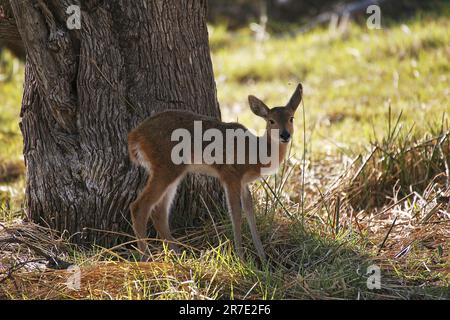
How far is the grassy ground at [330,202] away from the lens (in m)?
4.96

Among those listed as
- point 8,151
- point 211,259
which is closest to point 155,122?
point 211,259

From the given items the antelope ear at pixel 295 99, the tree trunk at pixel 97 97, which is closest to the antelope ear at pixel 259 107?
the antelope ear at pixel 295 99

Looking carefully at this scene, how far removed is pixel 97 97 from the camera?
231 inches

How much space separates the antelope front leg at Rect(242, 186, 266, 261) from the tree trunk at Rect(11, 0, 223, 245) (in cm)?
49

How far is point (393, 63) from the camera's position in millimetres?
10672

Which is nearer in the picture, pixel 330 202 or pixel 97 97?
pixel 97 97

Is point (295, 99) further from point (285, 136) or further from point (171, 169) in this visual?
point (171, 169)

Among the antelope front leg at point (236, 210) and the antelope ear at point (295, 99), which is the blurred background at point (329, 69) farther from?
the antelope front leg at point (236, 210)

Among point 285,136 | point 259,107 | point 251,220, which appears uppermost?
point 259,107

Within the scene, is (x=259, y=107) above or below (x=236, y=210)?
Result: above

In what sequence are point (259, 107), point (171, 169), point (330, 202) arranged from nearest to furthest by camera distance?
point (171, 169) → point (259, 107) → point (330, 202)

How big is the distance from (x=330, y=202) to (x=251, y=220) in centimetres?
119

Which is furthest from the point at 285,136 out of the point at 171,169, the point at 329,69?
the point at 329,69

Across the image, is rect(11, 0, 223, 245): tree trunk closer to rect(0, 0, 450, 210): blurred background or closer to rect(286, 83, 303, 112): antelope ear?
rect(286, 83, 303, 112): antelope ear
